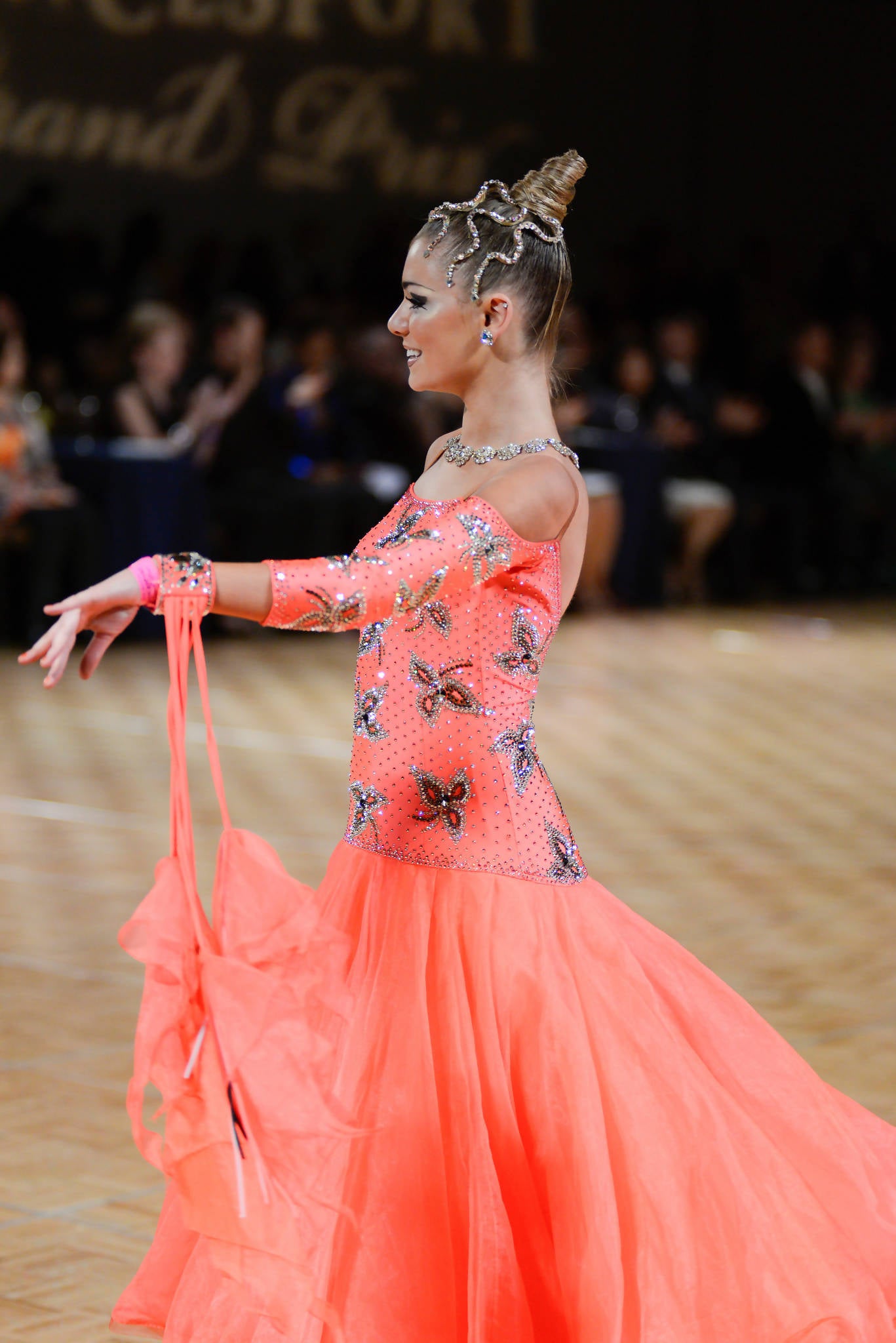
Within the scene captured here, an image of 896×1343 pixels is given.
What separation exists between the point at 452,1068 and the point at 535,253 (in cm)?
81

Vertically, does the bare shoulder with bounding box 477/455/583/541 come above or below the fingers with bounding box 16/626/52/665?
above

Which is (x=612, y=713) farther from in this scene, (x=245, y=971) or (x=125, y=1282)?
(x=245, y=971)

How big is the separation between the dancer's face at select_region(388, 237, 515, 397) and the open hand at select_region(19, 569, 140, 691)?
428 millimetres

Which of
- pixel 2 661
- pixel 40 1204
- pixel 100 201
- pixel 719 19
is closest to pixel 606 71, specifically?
pixel 719 19

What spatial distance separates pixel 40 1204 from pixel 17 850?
83.3 inches

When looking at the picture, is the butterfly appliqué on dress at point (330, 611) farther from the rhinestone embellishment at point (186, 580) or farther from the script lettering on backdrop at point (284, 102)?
the script lettering on backdrop at point (284, 102)

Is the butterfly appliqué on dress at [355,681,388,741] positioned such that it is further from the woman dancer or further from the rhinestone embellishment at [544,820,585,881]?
the rhinestone embellishment at [544,820,585,881]

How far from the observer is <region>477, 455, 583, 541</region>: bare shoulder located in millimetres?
1909

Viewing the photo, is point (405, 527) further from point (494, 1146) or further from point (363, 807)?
point (494, 1146)

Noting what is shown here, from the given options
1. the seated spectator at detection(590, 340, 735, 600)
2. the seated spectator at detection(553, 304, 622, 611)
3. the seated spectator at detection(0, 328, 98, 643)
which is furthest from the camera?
the seated spectator at detection(590, 340, 735, 600)

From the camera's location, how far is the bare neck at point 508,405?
6.51 ft

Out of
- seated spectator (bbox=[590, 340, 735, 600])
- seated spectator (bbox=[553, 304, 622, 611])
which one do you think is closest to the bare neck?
seated spectator (bbox=[553, 304, 622, 611])

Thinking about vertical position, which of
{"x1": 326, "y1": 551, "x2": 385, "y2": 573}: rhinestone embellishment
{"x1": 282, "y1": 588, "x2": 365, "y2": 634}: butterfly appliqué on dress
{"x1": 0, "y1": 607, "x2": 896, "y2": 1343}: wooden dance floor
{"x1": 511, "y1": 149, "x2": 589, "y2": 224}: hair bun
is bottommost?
{"x1": 0, "y1": 607, "x2": 896, "y2": 1343}: wooden dance floor

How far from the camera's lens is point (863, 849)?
Result: 4941mm
